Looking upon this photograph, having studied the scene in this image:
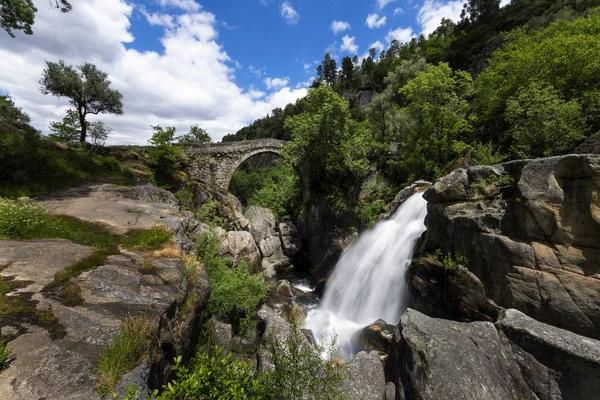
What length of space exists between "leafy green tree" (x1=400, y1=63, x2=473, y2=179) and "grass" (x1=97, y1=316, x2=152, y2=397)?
51.7ft

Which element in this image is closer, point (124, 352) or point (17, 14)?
point (124, 352)

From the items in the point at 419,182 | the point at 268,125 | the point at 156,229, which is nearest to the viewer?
the point at 156,229

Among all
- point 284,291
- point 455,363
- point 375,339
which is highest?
point 455,363

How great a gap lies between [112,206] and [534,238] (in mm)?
12753

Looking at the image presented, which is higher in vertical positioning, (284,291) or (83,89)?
(83,89)

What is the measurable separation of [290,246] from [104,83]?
19.4 meters

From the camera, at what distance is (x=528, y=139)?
9.83 metres

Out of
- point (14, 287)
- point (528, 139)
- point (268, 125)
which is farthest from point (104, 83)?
point (268, 125)

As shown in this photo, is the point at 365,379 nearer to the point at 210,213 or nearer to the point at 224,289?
the point at 224,289

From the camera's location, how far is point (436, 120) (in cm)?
1409

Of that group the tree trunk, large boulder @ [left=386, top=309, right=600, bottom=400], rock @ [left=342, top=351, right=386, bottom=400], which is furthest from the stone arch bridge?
large boulder @ [left=386, top=309, right=600, bottom=400]

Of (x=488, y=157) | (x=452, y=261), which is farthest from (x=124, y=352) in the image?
(x=488, y=157)

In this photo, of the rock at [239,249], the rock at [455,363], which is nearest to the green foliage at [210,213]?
the rock at [239,249]

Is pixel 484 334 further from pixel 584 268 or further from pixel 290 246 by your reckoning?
pixel 290 246
